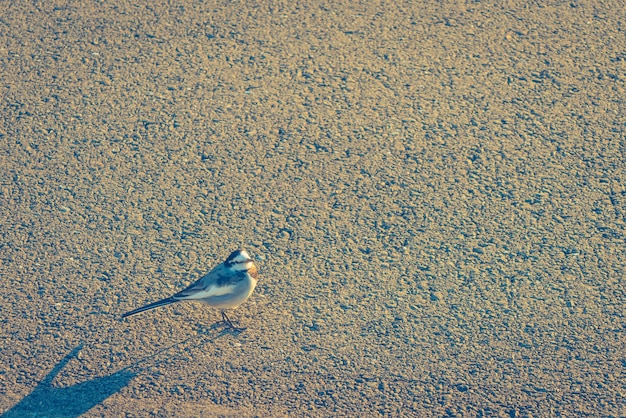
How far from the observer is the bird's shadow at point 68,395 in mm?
5246

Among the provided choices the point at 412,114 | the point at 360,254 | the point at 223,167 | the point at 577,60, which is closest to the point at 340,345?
the point at 360,254

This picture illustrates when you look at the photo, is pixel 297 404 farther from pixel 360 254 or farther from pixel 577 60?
pixel 577 60

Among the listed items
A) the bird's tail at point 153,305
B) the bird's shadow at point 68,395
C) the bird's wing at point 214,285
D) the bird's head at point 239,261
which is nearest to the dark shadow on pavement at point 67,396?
the bird's shadow at point 68,395

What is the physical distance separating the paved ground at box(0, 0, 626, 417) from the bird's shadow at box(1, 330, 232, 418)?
15 millimetres

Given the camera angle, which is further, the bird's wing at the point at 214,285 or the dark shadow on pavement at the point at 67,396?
the bird's wing at the point at 214,285

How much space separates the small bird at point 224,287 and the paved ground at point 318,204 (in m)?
0.21

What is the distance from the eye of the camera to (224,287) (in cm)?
571

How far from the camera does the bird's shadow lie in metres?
5.25

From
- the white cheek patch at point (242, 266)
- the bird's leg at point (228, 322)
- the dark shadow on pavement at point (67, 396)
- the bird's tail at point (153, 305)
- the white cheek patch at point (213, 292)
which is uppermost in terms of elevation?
the white cheek patch at point (242, 266)

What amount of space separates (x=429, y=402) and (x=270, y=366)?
108 cm

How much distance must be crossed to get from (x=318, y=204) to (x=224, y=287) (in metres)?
1.34

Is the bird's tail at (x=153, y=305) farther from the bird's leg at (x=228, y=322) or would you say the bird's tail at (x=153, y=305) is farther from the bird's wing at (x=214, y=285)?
the bird's leg at (x=228, y=322)

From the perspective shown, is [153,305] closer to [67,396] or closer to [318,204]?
[67,396]

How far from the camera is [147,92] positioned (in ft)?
25.8
